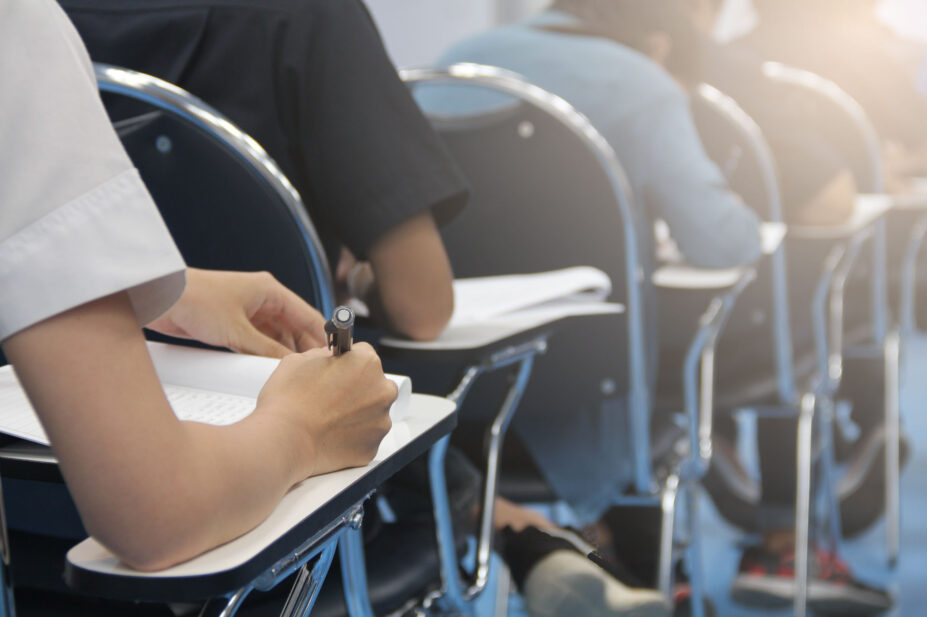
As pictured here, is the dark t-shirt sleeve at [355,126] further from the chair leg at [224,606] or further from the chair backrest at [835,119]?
the chair backrest at [835,119]

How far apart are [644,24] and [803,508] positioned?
82 centimetres

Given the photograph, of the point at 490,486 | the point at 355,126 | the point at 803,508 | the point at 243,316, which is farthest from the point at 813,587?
the point at 243,316

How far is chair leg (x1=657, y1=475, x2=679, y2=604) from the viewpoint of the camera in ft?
4.38

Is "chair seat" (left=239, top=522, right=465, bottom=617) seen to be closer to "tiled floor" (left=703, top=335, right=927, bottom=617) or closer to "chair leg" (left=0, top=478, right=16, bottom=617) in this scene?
"chair leg" (left=0, top=478, right=16, bottom=617)

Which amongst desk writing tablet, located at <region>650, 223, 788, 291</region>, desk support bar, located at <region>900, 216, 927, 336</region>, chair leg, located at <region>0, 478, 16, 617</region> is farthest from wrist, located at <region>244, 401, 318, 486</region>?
desk support bar, located at <region>900, 216, 927, 336</region>

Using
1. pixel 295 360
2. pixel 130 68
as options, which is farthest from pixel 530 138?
pixel 295 360

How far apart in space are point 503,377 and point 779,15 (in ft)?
6.71

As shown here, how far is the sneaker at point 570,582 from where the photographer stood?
65 centimetres

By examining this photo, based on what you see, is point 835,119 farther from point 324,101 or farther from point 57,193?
point 57,193

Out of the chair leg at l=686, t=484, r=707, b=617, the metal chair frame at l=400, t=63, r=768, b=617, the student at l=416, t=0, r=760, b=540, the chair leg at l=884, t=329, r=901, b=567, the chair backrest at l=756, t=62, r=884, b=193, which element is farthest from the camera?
the chair backrest at l=756, t=62, r=884, b=193

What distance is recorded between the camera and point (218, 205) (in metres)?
0.73

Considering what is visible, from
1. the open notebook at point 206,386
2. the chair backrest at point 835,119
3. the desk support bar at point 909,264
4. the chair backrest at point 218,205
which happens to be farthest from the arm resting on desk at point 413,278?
the desk support bar at point 909,264

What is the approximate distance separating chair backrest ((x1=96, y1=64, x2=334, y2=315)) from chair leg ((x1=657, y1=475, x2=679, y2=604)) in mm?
747

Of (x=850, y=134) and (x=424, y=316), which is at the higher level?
(x=424, y=316)
